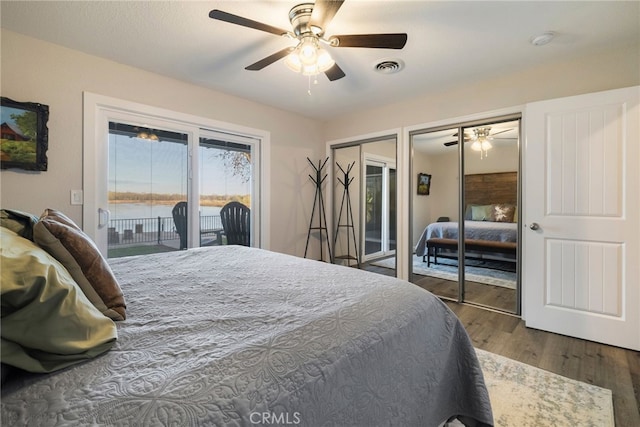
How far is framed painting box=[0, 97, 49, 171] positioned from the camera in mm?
2045

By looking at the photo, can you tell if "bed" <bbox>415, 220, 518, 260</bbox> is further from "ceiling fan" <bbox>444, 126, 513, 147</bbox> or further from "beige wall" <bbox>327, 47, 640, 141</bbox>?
"beige wall" <bbox>327, 47, 640, 141</bbox>

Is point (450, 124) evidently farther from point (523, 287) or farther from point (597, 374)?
point (597, 374)

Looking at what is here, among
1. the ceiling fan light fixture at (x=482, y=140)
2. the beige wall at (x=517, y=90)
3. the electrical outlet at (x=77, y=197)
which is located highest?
the beige wall at (x=517, y=90)

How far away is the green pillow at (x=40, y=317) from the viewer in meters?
0.60

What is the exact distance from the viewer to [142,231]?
2.82 m

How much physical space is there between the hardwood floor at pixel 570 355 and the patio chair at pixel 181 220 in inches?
118

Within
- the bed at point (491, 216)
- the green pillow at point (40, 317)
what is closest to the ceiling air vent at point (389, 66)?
the bed at point (491, 216)

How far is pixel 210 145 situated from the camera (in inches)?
130

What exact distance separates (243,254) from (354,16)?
185 cm

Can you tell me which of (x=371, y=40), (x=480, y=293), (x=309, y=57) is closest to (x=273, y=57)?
(x=309, y=57)

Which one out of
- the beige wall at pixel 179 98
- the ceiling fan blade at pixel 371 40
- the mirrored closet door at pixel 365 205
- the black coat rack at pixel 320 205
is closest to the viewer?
the ceiling fan blade at pixel 371 40

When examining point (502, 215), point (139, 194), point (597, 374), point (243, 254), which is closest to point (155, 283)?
point (243, 254)

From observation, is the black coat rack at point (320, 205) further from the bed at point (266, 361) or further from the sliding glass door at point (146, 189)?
the bed at point (266, 361)

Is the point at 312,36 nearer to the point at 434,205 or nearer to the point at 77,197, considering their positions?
the point at 77,197
